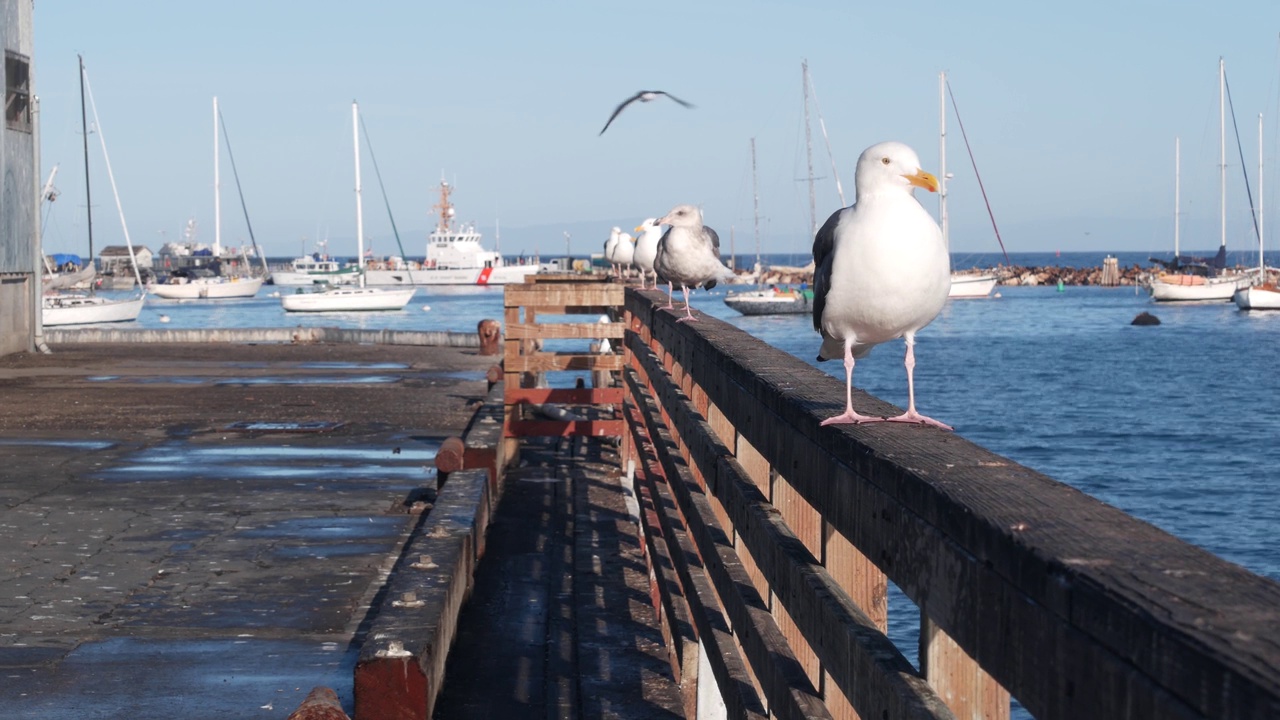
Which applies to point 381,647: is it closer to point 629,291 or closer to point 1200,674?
point 1200,674

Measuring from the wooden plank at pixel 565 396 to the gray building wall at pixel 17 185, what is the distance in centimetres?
1138

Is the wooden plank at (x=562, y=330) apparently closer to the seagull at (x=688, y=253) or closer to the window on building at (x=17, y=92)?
the seagull at (x=688, y=253)

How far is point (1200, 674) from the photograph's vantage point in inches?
54.3

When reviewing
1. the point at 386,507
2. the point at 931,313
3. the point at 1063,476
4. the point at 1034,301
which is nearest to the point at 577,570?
the point at 386,507

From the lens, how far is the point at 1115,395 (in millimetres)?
39188

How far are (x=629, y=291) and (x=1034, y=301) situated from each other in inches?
3862

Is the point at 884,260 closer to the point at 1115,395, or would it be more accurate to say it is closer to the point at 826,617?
the point at 826,617

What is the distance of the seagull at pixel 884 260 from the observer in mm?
3744

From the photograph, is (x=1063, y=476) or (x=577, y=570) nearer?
(x=577, y=570)

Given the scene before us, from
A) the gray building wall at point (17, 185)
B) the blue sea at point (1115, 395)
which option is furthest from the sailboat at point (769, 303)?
the gray building wall at point (17, 185)

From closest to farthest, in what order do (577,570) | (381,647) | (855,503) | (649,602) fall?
(855,503) → (381,647) → (649,602) → (577,570)

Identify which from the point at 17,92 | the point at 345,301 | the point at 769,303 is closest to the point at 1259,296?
the point at 769,303

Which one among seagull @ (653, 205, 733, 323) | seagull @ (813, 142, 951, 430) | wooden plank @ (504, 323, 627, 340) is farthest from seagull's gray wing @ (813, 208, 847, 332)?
wooden plank @ (504, 323, 627, 340)

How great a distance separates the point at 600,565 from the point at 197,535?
2242 millimetres
